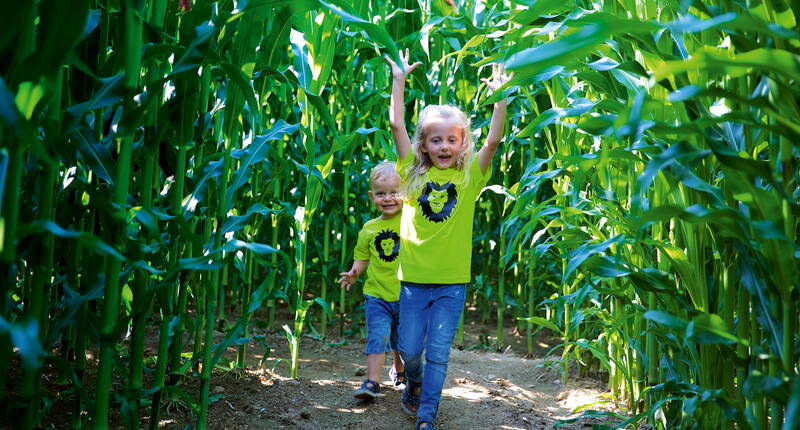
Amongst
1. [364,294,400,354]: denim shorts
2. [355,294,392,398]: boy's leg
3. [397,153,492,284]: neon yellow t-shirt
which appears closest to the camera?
[397,153,492,284]: neon yellow t-shirt

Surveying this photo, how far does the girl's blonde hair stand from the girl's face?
2cm

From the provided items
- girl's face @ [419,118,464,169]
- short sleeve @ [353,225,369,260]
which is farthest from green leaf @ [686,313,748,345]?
short sleeve @ [353,225,369,260]

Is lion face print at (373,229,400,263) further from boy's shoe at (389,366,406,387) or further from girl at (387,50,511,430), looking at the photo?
boy's shoe at (389,366,406,387)

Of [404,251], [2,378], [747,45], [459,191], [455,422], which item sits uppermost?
[747,45]

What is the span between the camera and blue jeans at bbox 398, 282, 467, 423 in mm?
3154

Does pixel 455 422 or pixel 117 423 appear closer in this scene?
pixel 117 423

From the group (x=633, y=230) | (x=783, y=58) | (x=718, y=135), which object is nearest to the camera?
(x=783, y=58)

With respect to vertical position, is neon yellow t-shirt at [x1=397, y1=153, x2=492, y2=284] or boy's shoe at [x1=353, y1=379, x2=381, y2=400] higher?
neon yellow t-shirt at [x1=397, y1=153, x2=492, y2=284]

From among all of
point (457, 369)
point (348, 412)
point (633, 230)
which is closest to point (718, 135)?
point (633, 230)

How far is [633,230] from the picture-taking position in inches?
86.5

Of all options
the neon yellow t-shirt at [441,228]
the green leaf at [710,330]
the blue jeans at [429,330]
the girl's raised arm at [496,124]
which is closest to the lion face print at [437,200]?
the neon yellow t-shirt at [441,228]

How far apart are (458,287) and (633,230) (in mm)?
1208

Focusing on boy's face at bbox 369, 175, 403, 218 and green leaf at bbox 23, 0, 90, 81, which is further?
boy's face at bbox 369, 175, 403, 218

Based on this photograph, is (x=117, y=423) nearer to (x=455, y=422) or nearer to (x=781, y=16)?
(x=455, y=422)
